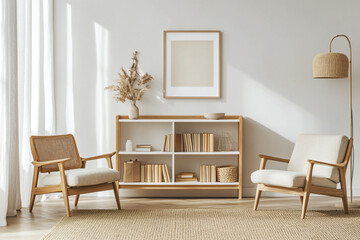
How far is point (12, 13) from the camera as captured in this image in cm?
448

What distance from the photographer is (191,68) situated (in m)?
5.75

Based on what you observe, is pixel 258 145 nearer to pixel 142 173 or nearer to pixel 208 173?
pixel 208 173

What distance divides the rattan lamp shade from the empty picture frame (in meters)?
1.25

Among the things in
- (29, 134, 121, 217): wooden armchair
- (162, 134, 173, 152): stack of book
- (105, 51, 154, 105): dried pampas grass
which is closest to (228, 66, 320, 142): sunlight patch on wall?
(162, 134, 173, 152): stack of book

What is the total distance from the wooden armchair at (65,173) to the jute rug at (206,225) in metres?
0.27

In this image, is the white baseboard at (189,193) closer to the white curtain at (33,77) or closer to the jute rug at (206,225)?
the jute rug at (206,225)

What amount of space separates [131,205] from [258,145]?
1.79 m

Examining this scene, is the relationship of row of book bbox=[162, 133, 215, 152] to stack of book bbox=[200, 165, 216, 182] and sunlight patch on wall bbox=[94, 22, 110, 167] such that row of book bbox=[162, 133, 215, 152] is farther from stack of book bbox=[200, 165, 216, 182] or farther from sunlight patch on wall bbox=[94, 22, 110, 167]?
sunlight patch on wall bbox=[94, 22, 110, 167]

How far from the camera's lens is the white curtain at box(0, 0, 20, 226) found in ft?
14.0

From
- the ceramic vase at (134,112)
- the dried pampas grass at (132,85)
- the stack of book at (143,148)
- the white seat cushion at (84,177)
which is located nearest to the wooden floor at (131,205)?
the white seat cushion at (84,177)

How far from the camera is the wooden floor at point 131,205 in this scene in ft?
13.7

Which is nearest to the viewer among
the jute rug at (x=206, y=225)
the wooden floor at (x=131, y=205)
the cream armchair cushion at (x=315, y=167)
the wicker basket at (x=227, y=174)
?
the jute rug at (x=206, y=225)

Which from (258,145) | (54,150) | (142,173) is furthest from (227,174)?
(54,150)

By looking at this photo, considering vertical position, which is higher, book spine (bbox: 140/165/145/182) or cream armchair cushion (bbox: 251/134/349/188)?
cream armchair cushion (bbox: 251/134/349/188)
